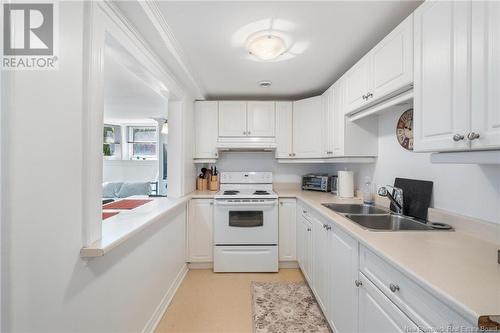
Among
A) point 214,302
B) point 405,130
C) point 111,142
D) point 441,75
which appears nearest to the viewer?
point 441,75

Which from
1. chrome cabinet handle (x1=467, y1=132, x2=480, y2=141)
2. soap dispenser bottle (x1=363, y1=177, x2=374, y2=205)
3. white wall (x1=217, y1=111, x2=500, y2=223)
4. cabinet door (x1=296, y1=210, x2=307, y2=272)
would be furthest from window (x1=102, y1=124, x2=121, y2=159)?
chrome cabinet handle (x1=467, y1=132, x2=480, y2=141)

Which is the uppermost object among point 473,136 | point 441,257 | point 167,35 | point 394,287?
point 167,35

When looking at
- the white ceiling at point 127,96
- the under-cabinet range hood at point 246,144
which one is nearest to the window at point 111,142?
the white ceiling at point 127,96

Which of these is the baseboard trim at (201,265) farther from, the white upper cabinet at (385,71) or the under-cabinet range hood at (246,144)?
the white upper cabinet at (385,71)

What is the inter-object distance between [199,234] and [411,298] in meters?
2.37

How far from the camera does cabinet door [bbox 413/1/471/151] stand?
3.21 ft

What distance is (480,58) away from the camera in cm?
91

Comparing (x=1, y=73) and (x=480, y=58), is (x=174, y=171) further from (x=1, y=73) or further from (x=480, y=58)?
(x=480, y=58)

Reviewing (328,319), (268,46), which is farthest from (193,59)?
(328,319)

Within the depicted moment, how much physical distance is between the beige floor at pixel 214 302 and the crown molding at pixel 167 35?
226cm

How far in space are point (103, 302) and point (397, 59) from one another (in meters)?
2.22

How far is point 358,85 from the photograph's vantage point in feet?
6.37

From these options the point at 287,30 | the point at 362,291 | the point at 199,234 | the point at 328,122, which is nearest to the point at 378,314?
the point at 362,291

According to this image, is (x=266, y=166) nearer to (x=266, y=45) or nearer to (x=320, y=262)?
(x=320, y=262)
